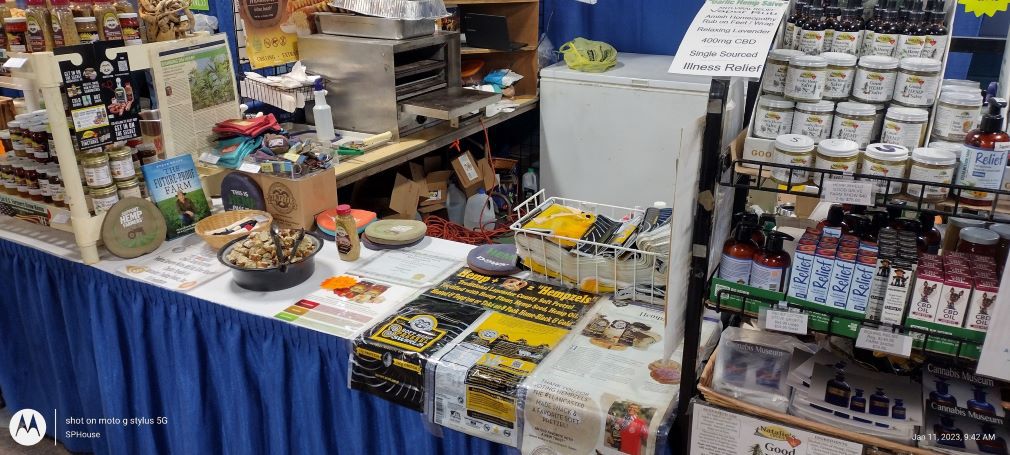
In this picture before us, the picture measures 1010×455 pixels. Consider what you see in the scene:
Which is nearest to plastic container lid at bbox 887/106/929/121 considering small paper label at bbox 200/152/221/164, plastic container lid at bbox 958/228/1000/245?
plastic container lid at bbox 958/228/1000/245

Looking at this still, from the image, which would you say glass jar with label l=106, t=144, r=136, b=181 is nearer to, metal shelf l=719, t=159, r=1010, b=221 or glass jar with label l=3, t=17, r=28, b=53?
glass jar with label l=3, t=17, r=28, b=53

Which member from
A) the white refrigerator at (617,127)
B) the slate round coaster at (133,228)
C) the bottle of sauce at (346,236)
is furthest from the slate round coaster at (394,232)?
the white refrigerator at (617,127)

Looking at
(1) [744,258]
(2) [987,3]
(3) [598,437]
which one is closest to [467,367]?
(3) [598,437]

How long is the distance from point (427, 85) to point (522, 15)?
2.74 feet

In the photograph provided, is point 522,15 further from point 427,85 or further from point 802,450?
point 802,450

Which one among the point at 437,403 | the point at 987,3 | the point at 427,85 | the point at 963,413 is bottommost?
the point at 437,403

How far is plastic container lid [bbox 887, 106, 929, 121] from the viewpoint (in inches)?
49.3

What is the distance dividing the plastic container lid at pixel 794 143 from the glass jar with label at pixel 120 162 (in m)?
1.74

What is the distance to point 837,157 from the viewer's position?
48.2 inches

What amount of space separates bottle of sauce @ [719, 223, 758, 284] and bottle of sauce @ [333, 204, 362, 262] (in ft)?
3.62

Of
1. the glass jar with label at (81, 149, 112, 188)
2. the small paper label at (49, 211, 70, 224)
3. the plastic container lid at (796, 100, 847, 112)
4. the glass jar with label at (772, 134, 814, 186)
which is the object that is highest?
the plastic container lid at (796, 100, 847, 112)

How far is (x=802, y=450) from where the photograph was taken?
52.7 inches

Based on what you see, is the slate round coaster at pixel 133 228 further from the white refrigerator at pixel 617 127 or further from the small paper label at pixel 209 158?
the white refrigerator at pixel 617 127

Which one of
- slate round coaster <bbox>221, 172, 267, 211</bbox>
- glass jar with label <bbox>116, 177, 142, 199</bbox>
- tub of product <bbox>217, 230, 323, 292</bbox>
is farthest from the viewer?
slate round coaster <bbox>221, 172, 267, 211</bbox>
